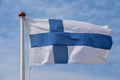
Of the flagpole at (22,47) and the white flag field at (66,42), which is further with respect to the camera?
the white flag field at (66,42)

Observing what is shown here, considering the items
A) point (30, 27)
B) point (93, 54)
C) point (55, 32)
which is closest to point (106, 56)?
point (93, 54)

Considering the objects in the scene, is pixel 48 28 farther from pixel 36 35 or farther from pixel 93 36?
pixel 93 36

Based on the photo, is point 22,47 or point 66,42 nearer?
point 22,47

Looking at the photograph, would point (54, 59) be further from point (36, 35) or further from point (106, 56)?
point (106, 56)

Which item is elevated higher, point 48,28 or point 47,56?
point 48,28

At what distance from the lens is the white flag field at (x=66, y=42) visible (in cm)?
1612

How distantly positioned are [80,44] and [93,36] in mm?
749

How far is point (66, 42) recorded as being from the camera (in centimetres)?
1684

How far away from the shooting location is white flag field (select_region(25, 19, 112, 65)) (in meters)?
16.1

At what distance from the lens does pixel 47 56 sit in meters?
15.9

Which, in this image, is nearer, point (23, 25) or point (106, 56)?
point (23, 25)

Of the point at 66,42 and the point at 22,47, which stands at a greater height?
the point at 66,42

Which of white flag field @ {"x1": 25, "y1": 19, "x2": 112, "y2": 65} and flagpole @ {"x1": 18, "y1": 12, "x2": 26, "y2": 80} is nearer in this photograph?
flagpole @ {"x1": 18, "y1": 12, "x2": 26, "y2": 80}

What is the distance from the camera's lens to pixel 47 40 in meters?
16.5
